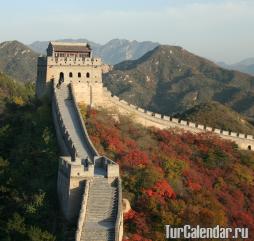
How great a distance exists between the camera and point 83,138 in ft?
106

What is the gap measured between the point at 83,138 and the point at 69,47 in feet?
38.7

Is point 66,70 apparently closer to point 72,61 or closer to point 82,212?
point 72,61

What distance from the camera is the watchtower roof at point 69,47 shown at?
41.8m

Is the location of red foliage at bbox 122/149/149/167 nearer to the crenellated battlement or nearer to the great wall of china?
the great wall of china

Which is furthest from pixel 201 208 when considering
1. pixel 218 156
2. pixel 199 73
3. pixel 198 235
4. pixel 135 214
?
pixel 199 73

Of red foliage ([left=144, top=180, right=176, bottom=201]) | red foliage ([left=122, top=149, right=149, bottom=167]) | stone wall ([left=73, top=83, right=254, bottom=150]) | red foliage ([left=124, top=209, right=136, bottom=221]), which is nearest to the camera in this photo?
red foliage ([left=124, top=209, right=136, bottom=221])

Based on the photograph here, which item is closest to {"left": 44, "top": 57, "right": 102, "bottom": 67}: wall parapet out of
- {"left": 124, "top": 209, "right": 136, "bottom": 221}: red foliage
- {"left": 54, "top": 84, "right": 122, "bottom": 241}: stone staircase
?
{"left": 54, "top": 84, "right": 122, "bottom": 241}: stone staircase

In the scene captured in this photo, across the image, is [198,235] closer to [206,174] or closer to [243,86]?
[206,174]

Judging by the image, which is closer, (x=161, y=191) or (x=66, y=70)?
(x=161, y=191)

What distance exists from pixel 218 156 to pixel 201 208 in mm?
11817

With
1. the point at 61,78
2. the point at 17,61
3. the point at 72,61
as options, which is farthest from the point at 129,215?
the point at 17,61

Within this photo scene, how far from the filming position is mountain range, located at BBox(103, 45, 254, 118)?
5974 inches

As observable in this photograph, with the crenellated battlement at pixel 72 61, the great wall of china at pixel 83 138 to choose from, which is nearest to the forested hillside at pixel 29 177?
the great wall of china at pixel 83 138

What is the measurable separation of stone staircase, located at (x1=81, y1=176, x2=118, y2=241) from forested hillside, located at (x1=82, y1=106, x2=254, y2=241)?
90.9 inches
